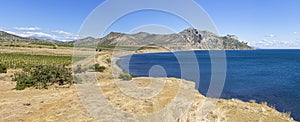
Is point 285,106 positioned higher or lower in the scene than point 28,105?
lower

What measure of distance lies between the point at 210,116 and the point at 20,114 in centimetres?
1064

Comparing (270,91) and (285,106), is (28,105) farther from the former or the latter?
(270,91)

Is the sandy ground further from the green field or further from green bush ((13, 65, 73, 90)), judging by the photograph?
the green field

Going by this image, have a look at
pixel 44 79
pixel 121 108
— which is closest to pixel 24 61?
pixel 44 79

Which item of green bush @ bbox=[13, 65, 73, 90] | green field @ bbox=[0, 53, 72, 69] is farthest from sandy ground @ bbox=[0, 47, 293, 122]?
green field @ bbox=[0, 53, 72, 69]

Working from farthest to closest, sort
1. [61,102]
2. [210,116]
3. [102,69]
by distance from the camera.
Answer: [102,69] < [61,102] < [210,116]

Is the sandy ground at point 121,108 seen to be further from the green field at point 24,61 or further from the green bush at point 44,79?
the green field at point 24,61

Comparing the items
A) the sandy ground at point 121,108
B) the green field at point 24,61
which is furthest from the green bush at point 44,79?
the green field at point 24,61

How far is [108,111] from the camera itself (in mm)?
13977

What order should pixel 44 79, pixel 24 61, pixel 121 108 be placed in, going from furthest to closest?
pixel 24 61 → pixel 44 79 → pixel 121 108

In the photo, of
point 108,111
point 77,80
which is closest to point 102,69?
point 77,80

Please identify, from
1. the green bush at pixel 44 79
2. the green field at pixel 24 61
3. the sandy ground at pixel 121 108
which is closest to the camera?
the sandy ground at pixel 121 108

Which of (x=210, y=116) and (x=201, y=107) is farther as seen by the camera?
(x=201, y=107)

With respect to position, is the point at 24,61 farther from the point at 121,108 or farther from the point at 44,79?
the point at 121,108
